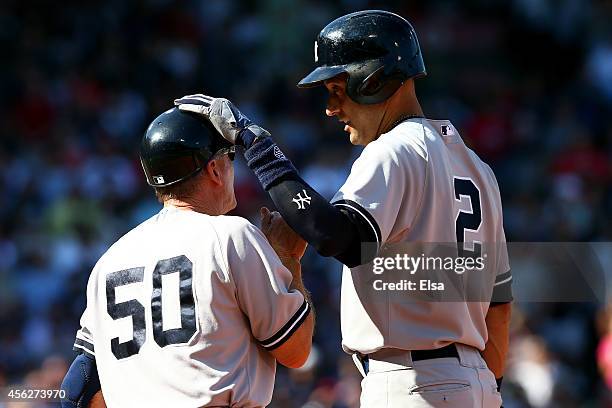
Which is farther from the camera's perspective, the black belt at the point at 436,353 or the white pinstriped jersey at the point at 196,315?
the black belt at the point at 436,353

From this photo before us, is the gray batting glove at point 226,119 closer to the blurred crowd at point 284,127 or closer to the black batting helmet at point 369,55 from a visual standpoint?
the black batting helmet at point 369,55

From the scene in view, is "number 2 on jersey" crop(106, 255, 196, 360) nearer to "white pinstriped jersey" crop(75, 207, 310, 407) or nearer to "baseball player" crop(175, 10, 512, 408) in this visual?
"white pinstriped jersey" crop(75, 207, 310, 407)

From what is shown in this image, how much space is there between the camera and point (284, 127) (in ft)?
37.8

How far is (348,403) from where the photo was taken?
7824mm

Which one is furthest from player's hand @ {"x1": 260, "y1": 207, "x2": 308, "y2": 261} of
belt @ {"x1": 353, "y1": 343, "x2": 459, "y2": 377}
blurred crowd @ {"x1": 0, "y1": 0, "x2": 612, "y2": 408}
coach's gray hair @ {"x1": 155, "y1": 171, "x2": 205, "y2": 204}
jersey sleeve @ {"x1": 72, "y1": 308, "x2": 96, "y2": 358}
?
blurred crowd @ {"x1": 0, "y1": 0, "x2": 612, "y2": 408}

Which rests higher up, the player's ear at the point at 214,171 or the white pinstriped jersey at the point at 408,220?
the player's ear at the point at 214,171

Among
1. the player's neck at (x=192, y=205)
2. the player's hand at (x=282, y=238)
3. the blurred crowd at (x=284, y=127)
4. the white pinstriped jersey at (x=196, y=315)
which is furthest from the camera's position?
the blurred crowd at (x=284, y=127)

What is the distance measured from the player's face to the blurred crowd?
13.5 feet

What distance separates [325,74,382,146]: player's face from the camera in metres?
3.87

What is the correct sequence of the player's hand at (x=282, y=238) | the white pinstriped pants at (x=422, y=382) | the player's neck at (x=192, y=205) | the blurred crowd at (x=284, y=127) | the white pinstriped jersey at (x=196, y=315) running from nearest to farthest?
1. the white pinstriped jersey at (x=196, y=315)
2. the white pinstriped pants at (x=422, y=382)
3. the player's neck at (x=192, y=205)
4. the player's hand at (x=282, y=238)
5. the blurred crowd at (x=284, y=127)

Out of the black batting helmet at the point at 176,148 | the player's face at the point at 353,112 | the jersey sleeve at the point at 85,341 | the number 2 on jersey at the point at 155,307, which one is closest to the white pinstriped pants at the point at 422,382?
the number 2 on jersey at the point at 155,307

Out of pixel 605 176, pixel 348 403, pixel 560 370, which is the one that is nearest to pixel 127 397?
pixel 348 403

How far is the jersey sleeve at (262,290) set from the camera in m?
3.51

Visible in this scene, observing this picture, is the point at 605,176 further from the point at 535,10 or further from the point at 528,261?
the point at 535,10
